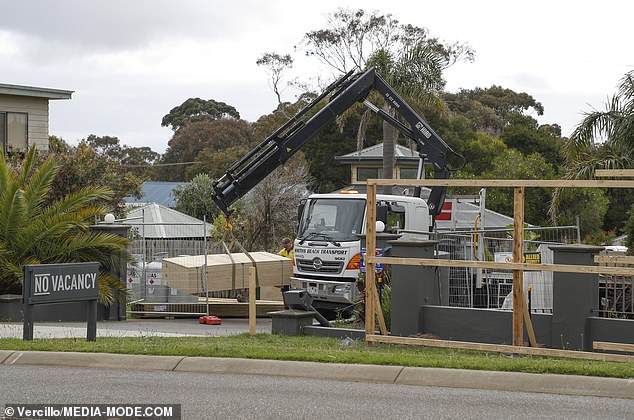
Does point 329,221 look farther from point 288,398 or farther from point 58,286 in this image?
point 288,398

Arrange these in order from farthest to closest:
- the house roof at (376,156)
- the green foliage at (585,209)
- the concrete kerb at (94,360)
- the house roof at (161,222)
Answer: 1. the house roof at (376,156)
2. the green foliage at (585,209)
3. the house roof at (161,222)
4. the concrete kerb at (94,360)

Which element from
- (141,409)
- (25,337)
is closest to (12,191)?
(25,337)

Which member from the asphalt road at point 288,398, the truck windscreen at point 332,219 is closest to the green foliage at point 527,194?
the truck windscreen at point 332,219

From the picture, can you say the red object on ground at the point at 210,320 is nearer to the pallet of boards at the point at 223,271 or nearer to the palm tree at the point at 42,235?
the pallet of boards at the point at 223,271

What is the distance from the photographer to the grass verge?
10.2 m

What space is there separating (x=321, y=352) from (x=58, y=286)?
393 cm

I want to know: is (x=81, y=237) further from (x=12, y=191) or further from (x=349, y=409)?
(x=349, y=409)

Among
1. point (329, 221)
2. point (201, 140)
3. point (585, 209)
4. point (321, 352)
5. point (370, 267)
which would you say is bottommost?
point (321, 352)

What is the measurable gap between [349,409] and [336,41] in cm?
3981

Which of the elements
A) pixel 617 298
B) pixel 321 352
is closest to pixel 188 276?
pixel 321 352

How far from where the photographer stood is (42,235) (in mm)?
18156

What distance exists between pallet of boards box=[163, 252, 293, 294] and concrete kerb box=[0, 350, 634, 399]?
330 inches

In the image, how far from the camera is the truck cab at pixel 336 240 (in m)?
19.0

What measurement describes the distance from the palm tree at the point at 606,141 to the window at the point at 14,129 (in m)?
18.2
